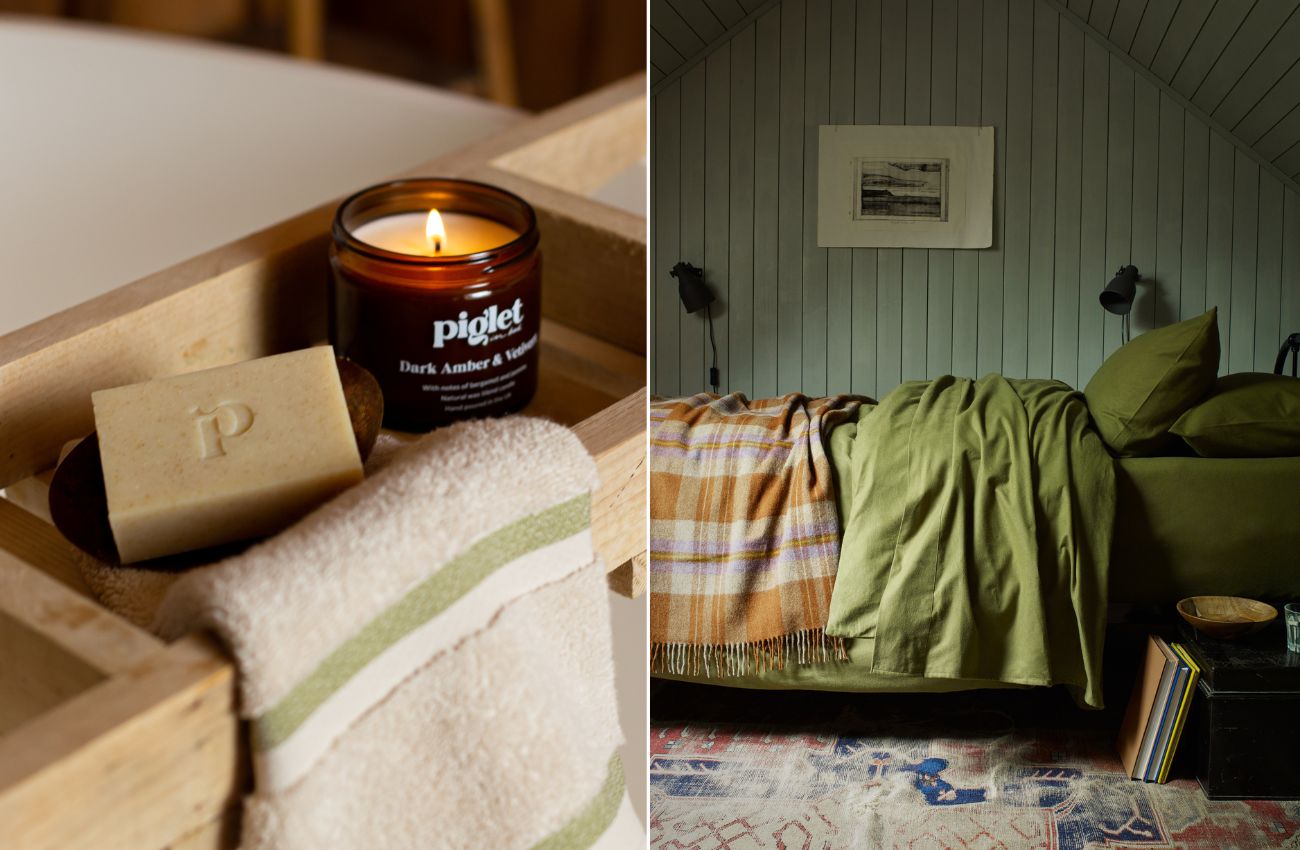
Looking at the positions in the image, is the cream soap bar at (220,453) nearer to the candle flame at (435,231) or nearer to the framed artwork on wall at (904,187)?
the candle flame at (435,231)

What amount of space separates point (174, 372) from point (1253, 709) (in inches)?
21.8

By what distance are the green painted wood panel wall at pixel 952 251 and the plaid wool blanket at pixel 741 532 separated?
0.08 feet

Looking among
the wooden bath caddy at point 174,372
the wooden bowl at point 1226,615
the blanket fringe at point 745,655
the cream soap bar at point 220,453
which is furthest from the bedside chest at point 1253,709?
the cream soap bar at point 220,453

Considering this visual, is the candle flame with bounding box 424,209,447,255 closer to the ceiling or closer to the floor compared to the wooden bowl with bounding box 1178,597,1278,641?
closer to the ceiling

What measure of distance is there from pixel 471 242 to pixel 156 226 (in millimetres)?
167

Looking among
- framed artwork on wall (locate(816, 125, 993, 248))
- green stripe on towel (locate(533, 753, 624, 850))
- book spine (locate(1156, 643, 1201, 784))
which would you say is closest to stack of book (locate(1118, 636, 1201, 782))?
book spine (locate(1156, 643, 1201, 784))

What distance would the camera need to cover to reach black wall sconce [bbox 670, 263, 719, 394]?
595 mm

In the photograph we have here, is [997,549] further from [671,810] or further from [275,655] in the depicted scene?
[275,655]

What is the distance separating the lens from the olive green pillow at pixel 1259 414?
518 mm

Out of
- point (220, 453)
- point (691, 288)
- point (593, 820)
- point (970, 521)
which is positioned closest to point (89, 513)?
point (220, 453)

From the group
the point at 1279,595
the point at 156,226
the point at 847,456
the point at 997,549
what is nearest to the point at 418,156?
the point at 156,226

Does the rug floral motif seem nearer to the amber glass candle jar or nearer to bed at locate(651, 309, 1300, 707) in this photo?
bed at locate(651, 309, 1300, 707)

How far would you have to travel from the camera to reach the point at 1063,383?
564mm

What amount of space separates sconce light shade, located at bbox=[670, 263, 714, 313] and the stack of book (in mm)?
312
